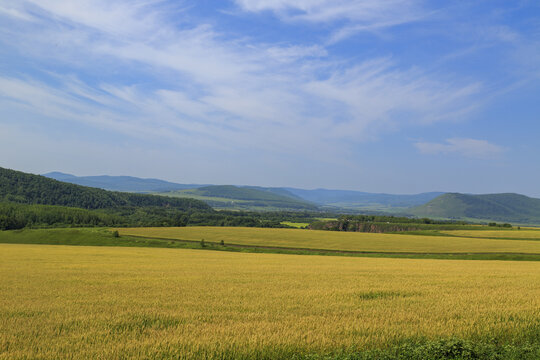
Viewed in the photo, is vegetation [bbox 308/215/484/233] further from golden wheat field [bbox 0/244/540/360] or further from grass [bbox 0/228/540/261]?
golden wheat field [bbox 0/244/540/360]

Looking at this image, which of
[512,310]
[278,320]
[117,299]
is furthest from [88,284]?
[512,310]

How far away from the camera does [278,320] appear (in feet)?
31.0

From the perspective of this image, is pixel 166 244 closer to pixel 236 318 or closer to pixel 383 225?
pixel 236 318

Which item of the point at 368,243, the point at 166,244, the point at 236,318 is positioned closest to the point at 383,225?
the point at 368,243

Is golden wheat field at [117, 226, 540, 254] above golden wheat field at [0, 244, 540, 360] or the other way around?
the other way around

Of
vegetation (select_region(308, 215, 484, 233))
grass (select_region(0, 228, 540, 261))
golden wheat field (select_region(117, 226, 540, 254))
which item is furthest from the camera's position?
vegetation (select_region(308, 215, 484, 233))

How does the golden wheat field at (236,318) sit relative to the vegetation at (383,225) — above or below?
above

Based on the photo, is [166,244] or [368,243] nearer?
[166,244]

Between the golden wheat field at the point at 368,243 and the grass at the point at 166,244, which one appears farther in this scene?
the golden wheat field at the point at 368,243

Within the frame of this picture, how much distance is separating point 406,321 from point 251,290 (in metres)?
7.03

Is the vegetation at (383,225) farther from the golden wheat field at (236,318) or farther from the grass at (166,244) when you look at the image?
the golden wheat field at (236,318)

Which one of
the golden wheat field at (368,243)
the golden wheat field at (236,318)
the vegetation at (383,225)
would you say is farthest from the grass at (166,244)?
the vegetation at (383,225)

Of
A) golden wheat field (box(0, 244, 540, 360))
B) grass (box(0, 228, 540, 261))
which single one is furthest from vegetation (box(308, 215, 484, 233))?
golden wheat field (box(0, 244, 540, 360))

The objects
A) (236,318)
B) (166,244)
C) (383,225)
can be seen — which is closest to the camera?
(236,318)
